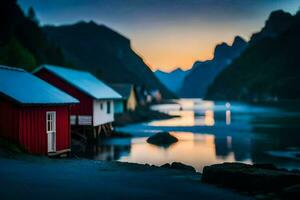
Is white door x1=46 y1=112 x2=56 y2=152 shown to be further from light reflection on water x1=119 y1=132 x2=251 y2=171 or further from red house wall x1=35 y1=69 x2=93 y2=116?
red house wall x1=35 y1=69 x2=93 y2=116

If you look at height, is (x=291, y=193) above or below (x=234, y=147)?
above

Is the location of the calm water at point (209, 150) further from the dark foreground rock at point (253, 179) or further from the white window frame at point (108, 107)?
the dark foreground rock at point (253, 179)

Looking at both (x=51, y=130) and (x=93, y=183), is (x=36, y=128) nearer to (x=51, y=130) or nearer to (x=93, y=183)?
(x=51, y=130)

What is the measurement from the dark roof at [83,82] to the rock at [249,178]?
2814 centimetres

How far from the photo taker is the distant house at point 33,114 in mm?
22844

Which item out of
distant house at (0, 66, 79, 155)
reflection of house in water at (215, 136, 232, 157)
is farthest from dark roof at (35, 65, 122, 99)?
distant house at (0, 66, 79, 155)

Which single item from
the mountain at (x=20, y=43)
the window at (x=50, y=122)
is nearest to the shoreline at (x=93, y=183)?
the window at (x=50, y=122)

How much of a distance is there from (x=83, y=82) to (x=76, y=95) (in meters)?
3.51

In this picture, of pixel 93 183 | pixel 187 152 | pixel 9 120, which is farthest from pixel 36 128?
pixel 187 152

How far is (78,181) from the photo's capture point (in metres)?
14.9

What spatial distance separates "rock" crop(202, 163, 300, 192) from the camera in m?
13.7

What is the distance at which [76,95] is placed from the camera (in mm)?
42812

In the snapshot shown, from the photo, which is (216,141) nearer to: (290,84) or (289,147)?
(289,147)

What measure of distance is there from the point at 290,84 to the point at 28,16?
12463 cm
